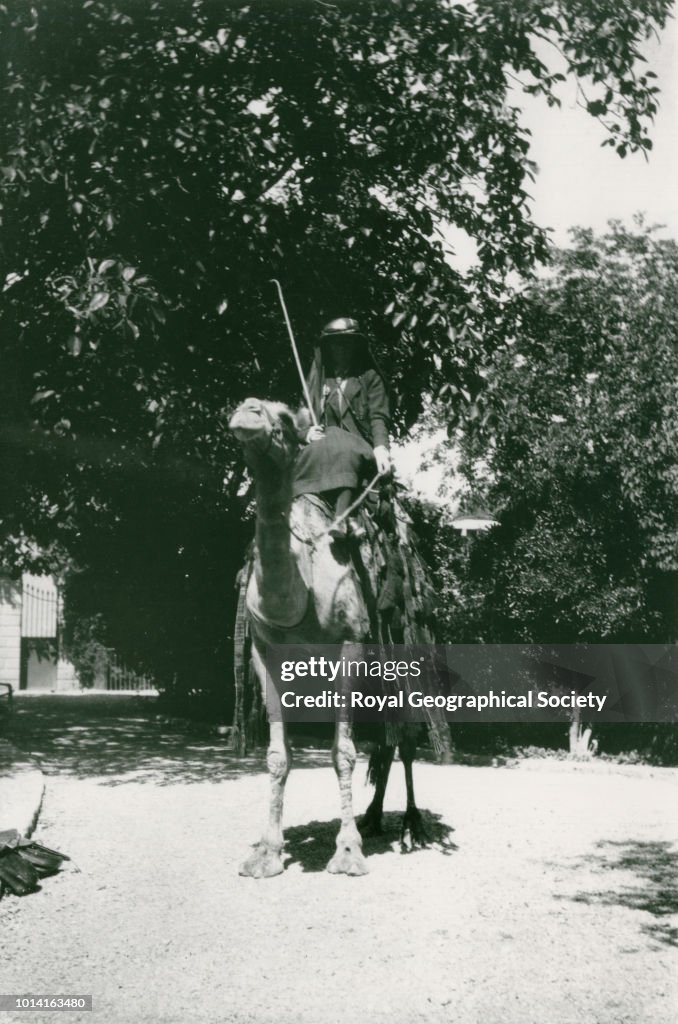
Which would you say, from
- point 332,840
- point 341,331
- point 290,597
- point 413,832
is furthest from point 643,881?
point 341,331

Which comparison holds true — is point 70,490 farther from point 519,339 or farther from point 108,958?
point 108,958

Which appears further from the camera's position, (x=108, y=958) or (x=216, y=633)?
Answer: (x=216, y=633)

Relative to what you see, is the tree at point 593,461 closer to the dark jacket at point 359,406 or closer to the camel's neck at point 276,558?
the dark jacket at point 359,406

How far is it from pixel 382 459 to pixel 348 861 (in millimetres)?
2486

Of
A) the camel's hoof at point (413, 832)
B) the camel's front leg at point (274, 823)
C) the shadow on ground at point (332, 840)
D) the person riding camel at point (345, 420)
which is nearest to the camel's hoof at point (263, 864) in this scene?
the camel's front leg at point (274, 823)

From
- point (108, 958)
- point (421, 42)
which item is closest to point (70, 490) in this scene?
point (421, 42)

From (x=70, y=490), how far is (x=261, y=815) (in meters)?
7.01

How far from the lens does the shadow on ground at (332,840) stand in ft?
22.1

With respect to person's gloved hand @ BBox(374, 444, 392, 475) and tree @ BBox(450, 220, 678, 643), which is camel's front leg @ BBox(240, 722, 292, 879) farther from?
tree @ BBox(450, 220, 678, 643)

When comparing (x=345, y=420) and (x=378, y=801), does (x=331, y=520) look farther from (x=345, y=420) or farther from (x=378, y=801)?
(x=378, y=801)

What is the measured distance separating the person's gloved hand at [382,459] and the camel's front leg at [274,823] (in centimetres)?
174

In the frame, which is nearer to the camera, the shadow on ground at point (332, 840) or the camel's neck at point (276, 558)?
Result: the camel's neck at point (276, 558)

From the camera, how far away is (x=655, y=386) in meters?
15.3

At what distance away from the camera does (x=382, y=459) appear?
671 centimetres
